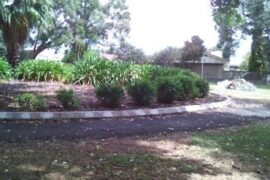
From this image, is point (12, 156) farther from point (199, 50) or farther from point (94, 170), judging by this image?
point (199, 50)

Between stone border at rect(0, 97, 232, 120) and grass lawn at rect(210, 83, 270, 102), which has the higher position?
stone border at rect(0, 97, 232, 120)

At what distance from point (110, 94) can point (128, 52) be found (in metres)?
40.2

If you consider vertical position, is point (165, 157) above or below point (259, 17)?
below

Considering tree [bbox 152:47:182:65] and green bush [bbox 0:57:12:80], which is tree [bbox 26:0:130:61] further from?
green bush [bbox 0:57:12:80]

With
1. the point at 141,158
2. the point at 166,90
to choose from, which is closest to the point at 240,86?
the point at 166,90

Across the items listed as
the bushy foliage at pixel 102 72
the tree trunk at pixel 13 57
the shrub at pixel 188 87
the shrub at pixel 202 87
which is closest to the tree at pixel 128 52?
the tree trunk at pixel 13 57

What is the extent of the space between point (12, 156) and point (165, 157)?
2.44 meters

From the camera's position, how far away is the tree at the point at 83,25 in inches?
1836

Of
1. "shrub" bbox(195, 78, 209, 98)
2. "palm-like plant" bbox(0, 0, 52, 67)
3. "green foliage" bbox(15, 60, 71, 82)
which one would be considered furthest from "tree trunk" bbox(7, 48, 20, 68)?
"shrub" bbox(195, 78, 209, 98)

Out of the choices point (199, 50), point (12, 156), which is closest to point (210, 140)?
point (12, 156)

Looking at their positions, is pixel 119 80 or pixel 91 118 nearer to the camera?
pixel 91 118

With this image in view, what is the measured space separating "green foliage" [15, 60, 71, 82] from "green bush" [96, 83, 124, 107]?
9524 mm

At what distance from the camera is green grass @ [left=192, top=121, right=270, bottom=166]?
7606mm

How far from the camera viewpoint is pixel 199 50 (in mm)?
50438
